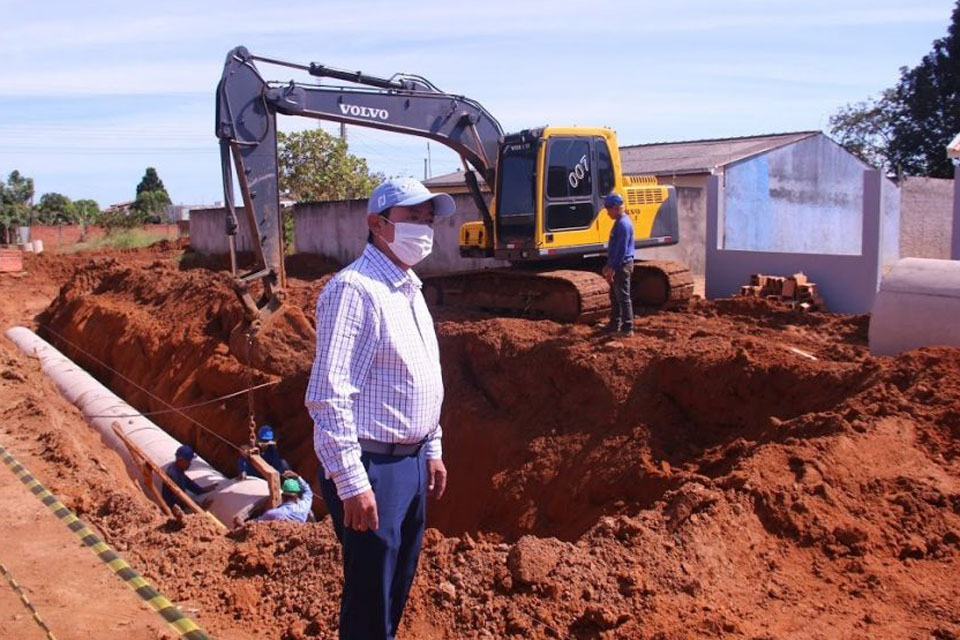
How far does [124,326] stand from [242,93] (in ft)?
28.6

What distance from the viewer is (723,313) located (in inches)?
515

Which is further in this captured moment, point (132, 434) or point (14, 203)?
point (14, 203)

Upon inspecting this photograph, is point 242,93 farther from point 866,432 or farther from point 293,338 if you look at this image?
point 866,432

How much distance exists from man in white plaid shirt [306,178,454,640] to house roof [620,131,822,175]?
64.6 ft

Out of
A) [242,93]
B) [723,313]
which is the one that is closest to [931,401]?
[723,313]

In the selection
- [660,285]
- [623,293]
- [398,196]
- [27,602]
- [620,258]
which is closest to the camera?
[398,196]

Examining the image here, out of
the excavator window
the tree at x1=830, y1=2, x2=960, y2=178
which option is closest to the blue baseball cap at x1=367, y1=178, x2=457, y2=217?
the excavator window

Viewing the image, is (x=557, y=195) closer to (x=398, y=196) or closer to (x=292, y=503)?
(x=292, y=503)

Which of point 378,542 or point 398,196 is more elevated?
point 398,196

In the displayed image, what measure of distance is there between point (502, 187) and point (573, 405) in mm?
4371

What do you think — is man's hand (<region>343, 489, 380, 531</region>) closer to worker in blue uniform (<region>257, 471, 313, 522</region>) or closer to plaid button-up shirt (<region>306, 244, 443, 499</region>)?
plaid button-up shirt (<region>306, 244, 443, 499</region>)

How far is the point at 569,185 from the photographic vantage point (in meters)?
12.1

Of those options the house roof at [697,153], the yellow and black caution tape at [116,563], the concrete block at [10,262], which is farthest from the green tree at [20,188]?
the yellow and black caution tape at [116,563]

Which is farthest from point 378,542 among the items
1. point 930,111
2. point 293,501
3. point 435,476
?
point 930,111
